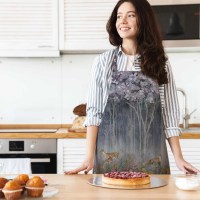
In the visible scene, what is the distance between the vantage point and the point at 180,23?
332cm

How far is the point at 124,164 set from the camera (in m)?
2.00

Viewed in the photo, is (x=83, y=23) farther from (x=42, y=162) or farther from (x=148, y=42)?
(x=148, y=42)

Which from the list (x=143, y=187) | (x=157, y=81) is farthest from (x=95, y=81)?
(x=143, y=187)

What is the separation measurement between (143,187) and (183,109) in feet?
7.04

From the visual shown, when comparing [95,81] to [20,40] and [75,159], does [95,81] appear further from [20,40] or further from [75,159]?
Answer: [20,40]

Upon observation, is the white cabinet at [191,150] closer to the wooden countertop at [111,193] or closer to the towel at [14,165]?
the towel at [14,165]

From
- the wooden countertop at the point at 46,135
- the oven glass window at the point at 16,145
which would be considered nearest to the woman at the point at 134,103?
the wooden countertop at the point at 46,135

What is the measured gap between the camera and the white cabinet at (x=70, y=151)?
3191 millimetres

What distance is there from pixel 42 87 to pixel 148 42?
5.98 feet

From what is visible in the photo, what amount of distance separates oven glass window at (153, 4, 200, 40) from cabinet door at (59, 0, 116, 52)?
40 cm

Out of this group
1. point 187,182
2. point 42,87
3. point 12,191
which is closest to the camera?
point 12,191

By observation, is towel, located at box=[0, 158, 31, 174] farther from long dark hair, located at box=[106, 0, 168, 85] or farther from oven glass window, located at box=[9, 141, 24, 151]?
long dark hair, located at box=[106, 0, 168, 85]

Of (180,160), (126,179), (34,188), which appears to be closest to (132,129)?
(180,160)

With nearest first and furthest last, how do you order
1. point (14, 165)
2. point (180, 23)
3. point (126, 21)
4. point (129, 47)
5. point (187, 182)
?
point (187, 182)
point (126, 21)
point (129, 47)
point (14, 165)
point (180, 23)
